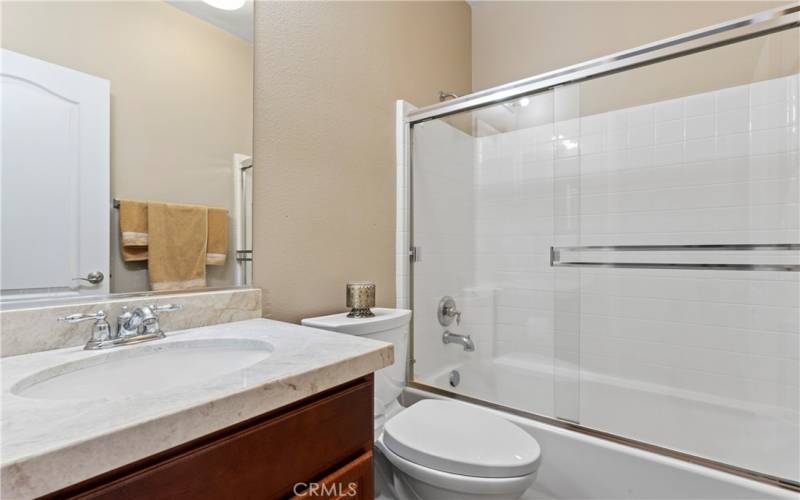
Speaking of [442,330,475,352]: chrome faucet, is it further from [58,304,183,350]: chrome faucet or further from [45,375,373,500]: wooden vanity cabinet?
[58,304,183,350]: chrome faucet

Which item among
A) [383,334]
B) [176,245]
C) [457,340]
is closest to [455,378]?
[457,340]

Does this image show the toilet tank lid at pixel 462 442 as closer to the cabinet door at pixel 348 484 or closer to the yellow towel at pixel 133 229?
the cabinet door at pixel 348 484

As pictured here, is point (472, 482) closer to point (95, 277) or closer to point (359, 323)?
point (359, 323)

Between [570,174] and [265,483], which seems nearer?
[265,483]

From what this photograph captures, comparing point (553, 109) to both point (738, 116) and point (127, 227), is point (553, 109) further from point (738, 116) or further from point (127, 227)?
point (127, 227)

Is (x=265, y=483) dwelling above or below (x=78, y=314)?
below

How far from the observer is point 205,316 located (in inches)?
40.9

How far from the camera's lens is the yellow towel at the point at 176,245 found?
3.24 ft

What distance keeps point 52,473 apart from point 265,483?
10.7 inches

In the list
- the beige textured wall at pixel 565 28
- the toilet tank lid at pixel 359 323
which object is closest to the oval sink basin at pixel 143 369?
the toilet tank lid at pixel 359 323

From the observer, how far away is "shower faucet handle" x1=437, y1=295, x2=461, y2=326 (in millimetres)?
1972

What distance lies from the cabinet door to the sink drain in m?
1.13

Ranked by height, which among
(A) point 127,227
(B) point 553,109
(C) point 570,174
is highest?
(B) point 553,109

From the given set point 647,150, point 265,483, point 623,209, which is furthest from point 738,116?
point 265,483
